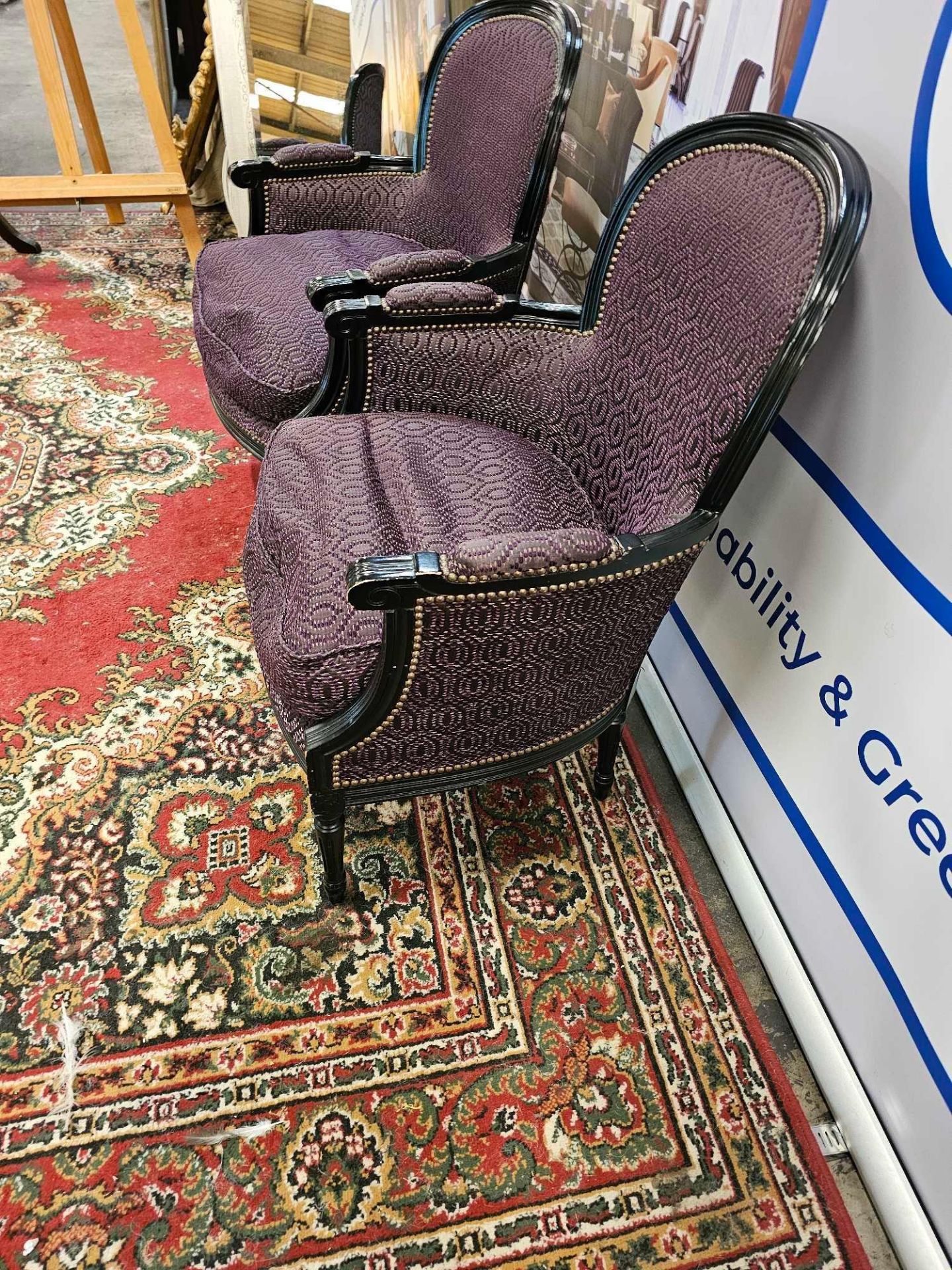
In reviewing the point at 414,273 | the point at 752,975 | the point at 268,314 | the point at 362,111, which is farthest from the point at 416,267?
the point at 752,975

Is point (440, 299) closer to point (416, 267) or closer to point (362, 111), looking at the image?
point (416, 267)

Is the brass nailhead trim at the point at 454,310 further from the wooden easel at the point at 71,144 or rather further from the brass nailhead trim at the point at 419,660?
the wooden easel at the point at 71,144

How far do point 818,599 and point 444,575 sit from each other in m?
0.68

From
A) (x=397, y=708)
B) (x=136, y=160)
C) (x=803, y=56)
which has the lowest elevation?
(x=397, y=708)

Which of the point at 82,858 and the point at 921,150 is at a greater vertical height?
the point at 921,150

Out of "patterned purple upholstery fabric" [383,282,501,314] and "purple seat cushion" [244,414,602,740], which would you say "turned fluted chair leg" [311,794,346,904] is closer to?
"purple seat cushion" [244,414,602,740]

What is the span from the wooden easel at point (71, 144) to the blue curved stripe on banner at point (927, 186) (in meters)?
3.12

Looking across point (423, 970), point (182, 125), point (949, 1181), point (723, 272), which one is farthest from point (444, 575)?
point (182, 125)

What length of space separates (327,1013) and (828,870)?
0.91 metres

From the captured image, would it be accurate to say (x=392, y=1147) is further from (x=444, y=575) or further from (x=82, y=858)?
(x=444, y=575)

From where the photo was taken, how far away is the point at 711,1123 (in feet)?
4.44

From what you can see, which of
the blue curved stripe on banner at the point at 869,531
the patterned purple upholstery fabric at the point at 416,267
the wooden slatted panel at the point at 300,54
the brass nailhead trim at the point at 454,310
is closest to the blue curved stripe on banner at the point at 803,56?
the blue curved stripe on banner at the point at 869,531

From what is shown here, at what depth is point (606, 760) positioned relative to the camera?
5.70 feet

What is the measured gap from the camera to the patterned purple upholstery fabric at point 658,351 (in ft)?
3.87
